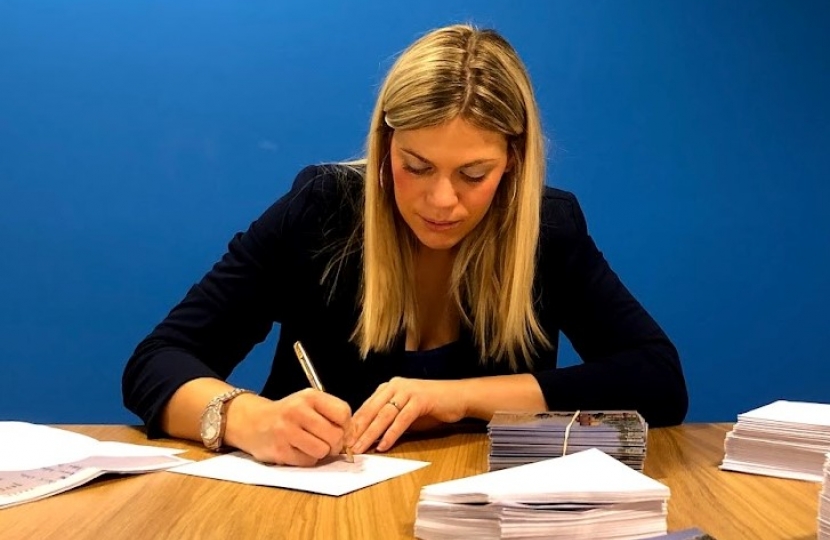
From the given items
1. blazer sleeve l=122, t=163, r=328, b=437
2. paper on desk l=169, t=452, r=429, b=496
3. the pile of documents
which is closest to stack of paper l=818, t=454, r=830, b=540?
the pile of documents

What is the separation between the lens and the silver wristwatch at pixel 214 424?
1.26m

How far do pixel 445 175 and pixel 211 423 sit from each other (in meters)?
0.52

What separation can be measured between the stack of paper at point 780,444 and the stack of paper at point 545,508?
386mm

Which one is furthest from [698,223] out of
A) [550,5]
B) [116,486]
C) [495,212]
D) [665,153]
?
[116,486]

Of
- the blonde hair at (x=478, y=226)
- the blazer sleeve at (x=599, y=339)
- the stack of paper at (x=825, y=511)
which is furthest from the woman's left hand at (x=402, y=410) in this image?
the stack of paper at (x=825, y=511)

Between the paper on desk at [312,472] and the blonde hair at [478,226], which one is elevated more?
the blonde hair at [478,226]

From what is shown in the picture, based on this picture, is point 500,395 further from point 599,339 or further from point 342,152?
point 342,152

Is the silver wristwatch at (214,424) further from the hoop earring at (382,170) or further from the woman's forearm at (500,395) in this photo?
the hoop earring at (382,170)

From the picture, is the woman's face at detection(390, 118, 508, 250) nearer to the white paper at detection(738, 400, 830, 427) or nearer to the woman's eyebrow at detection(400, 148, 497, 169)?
the woman's eyebrow at detection(400, 148, 497, 169)

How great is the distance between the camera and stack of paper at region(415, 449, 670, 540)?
32.2 inches

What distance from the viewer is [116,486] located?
3.51ft

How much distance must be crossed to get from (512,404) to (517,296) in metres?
0.27

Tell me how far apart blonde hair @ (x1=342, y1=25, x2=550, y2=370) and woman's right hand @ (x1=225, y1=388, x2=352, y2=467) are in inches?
17.5

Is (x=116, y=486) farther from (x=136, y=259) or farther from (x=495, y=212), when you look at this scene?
(x=136, y=259)
